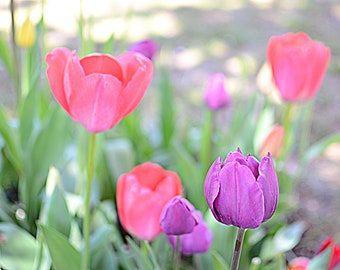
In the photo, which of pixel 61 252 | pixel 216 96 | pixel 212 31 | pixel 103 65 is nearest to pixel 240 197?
pixel 103 65

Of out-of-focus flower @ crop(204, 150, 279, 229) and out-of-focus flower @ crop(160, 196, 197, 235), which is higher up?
out-of-focus flower @ crop(204, 150, 279, 229)

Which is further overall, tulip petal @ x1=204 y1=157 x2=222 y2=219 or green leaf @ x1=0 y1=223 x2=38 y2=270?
green leaf @ x1=0 y1=223 x2=38 y2=270

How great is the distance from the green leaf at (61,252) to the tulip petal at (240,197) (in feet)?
1.03

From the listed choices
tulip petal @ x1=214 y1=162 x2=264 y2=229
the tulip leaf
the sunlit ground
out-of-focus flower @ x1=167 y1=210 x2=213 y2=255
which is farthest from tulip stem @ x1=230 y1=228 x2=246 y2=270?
the sunlit ground

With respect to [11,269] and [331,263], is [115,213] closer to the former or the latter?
[11,269]

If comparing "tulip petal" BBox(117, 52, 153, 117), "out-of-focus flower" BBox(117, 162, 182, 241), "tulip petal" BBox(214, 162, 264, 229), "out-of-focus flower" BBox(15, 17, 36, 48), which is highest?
"tulip petal" BBox(117, 52, 153, 117)

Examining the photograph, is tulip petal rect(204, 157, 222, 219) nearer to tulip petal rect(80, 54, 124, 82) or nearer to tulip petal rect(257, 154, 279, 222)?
tulip petal rect(257, 154, 279, 222)

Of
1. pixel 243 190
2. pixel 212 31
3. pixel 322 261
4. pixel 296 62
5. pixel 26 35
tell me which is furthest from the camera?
pixel 212 31

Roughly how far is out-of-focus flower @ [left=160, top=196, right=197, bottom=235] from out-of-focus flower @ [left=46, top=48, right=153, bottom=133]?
108 mm

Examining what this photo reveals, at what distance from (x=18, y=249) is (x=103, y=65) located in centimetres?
34

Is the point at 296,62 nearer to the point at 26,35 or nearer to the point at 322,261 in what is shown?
the point at 322,261

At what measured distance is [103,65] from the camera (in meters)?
0.64

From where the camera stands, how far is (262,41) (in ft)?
8.00

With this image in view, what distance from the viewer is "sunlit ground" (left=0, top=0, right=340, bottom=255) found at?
2.02m
